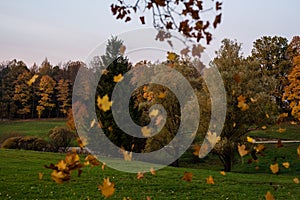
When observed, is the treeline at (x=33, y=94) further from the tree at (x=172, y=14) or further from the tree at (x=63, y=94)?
the tree at (x=172, y=14)

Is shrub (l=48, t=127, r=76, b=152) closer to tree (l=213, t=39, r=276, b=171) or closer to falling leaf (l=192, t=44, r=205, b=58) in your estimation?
tree (l=213, t=39, r=276, b=171)

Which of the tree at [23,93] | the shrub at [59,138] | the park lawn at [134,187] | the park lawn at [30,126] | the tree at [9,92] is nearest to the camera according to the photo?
the park lawn at [134,187]

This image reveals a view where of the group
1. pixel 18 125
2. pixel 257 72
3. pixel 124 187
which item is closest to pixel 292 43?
pixel 257 72

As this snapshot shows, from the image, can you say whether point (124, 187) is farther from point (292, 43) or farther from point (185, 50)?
point (292, 43)

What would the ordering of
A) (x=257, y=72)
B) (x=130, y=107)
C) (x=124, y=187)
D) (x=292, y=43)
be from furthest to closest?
(x=292, y=43)
(x=130, y=107)
(x=257, y=72)
(x=124, y=187)

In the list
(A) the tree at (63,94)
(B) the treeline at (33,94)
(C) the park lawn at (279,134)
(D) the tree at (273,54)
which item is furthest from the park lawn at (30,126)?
(D) the tree at (273,54)

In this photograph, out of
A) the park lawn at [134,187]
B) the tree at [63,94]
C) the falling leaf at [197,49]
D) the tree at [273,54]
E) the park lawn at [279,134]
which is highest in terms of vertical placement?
the tree at [273,54]

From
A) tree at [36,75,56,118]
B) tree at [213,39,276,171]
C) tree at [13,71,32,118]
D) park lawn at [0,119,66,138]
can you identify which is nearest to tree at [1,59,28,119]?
tree at [13,71,32,118]

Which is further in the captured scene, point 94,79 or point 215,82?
point 94,79

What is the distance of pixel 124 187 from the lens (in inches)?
389

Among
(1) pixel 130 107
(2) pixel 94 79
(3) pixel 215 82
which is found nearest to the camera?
(3) pixel 215 82

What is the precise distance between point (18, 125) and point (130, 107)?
26196 mm

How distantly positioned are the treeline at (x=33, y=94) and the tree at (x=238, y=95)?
92.6 ft

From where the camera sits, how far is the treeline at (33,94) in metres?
43.9
